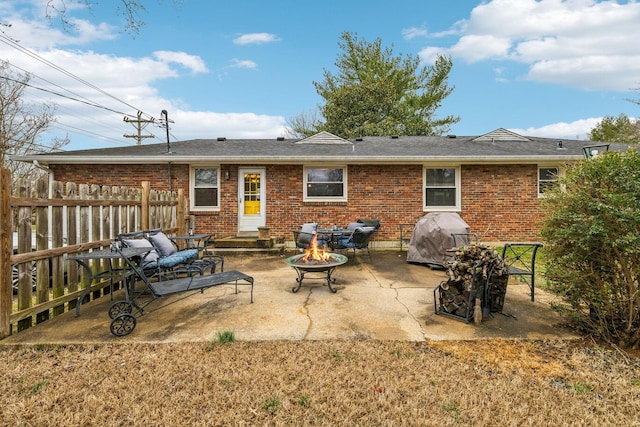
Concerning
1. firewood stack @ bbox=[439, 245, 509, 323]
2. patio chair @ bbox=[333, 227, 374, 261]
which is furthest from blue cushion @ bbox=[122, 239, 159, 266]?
firewood stack @ bbox=[439, 245, 509, 323]

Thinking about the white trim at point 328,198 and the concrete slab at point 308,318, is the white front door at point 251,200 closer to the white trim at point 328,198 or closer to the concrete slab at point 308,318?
the white trim at point 328,198

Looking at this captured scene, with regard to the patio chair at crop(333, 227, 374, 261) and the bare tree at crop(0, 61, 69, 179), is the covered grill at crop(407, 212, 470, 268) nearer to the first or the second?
the patio chair at crop(333, 227, 374, 261)

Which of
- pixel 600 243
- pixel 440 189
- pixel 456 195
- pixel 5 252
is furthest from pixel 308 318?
pixel 456 195

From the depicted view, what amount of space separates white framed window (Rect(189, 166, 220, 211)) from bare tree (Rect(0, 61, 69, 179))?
10943mm

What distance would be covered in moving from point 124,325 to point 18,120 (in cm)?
1905

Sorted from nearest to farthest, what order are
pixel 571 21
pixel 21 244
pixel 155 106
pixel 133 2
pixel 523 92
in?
pixel 21 244 → pixel 133 2 → pixel 571 21 → pixel 523 92 → pixel 155 106

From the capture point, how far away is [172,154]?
31.3 feet

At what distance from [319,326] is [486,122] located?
2670cm

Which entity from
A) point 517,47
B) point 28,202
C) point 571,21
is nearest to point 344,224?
point 28,202

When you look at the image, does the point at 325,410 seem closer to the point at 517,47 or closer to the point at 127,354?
the point at 127,354

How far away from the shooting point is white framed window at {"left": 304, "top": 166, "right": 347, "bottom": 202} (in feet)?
32.6

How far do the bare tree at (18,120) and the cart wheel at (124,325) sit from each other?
16337mm

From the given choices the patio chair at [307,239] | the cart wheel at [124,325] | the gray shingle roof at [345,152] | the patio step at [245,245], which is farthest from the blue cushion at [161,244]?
the gray shingle roof at [345,152]

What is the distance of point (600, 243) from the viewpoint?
120 inches
